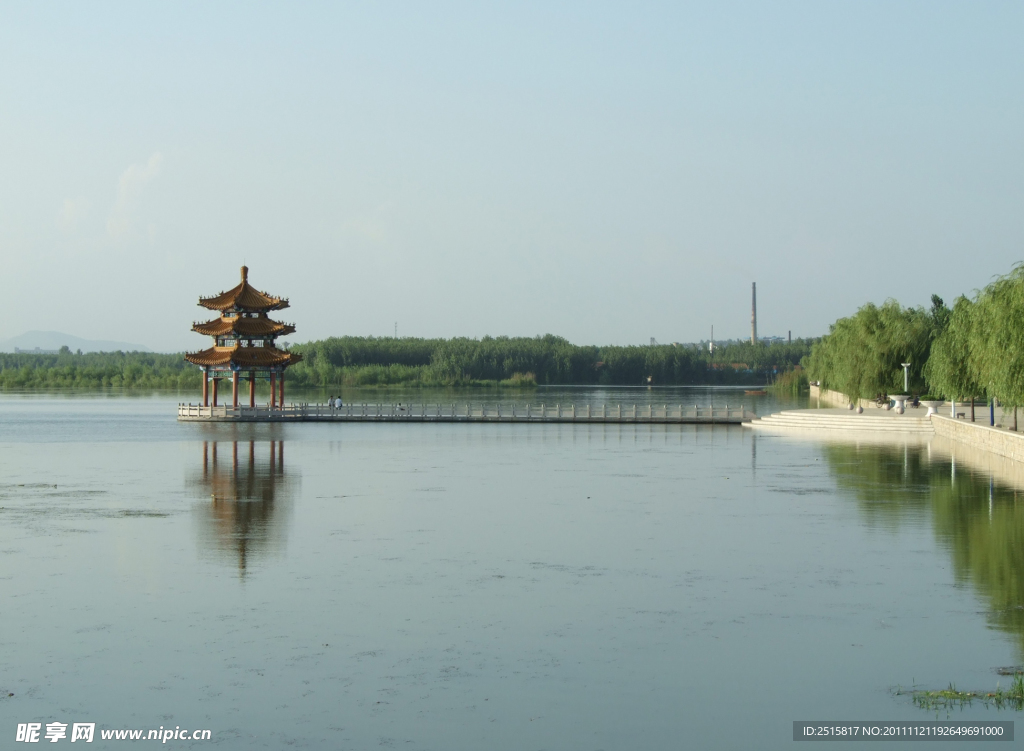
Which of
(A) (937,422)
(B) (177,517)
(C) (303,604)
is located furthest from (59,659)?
(A) (937,422)

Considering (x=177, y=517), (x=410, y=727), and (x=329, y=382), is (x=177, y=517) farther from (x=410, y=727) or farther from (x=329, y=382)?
(x=329, y=382)

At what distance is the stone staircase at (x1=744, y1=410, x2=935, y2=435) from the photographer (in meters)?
37.3

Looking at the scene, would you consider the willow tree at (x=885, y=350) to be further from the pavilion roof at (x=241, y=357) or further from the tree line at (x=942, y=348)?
the pavilion roof at (x=241, y=357)

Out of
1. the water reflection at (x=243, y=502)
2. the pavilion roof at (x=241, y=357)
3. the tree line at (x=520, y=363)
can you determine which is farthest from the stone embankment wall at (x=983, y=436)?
the tree line at (x=520, y=363)

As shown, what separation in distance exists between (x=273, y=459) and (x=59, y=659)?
20011 mm

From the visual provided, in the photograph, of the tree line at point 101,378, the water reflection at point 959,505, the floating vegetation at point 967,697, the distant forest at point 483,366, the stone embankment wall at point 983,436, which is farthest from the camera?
the distant forest at point 483,366

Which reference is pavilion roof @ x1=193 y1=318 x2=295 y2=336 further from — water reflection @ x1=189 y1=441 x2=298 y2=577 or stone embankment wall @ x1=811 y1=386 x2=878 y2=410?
stone embankment wall @ x1=811 y1=386 x2=878 y2=410

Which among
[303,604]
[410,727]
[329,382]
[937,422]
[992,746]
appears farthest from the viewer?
[329,382]

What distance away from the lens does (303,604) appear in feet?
38.1

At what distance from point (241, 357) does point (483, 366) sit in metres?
70.3

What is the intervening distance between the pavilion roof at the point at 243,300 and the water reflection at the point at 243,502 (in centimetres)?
1700

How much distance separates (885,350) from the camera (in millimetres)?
46500

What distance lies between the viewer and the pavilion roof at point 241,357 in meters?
48.2

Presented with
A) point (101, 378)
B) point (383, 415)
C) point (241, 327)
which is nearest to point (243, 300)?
point (241, 327)
